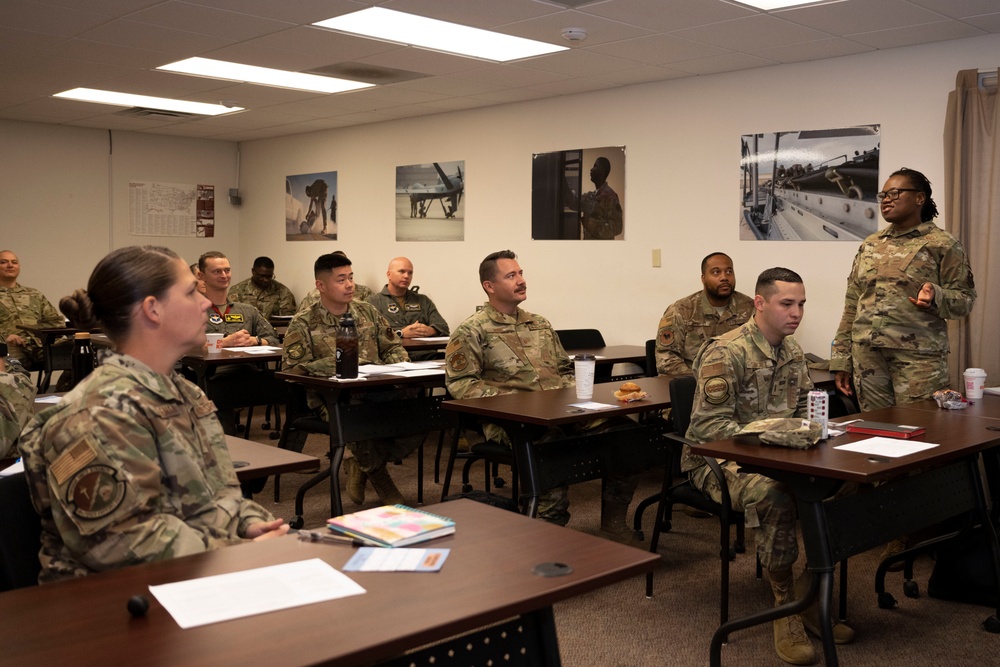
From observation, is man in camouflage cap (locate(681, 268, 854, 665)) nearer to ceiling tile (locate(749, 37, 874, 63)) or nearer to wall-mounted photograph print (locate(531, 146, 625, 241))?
ceiling tile (locate(749, 37, 874, 63))

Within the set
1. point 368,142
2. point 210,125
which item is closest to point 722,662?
point 368,142

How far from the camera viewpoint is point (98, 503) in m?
1.77

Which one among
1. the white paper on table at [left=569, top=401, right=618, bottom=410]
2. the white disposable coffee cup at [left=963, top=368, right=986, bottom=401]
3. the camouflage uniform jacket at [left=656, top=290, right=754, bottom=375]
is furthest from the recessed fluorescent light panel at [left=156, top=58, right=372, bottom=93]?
the white disposable coffee cup at [left=963, top=368, right=986, bottom=401]

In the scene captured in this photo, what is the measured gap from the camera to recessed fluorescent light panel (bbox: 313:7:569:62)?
17.3ft

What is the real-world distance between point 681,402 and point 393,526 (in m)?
1.93

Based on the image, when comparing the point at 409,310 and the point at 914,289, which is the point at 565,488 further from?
the point at 409,310

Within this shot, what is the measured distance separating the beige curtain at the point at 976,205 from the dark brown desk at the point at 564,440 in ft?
7.38

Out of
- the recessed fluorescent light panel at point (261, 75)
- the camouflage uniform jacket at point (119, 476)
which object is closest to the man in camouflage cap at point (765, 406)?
the camouflage uniform jacket at point (119, 476)

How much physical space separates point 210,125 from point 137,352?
827 cm

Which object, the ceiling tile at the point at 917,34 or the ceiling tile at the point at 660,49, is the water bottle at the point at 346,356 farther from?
the ceiling tile at the point at 917,34

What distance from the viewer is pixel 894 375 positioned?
4.63 meters

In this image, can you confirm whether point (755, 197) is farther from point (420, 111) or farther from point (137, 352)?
point (137, 352)

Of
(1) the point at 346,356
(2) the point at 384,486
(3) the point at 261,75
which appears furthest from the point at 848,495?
(3) the point at 261,75

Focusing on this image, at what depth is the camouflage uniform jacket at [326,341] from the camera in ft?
16.1
